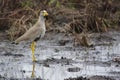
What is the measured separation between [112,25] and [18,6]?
3363mm

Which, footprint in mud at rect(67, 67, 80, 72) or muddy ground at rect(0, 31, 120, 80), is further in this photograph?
footprint in mud at rect(67, 67, 80, 72)

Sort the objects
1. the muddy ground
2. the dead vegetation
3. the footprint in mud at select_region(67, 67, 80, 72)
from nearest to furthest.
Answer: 1. the muddy ground
2. the footprint in mud at select_region(67, 67, 80, 72)
3. the dead vegetation

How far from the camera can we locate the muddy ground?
1020 cm

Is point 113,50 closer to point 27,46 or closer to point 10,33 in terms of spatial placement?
point 27,46

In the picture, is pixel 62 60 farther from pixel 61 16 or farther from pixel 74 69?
pixel 61 16

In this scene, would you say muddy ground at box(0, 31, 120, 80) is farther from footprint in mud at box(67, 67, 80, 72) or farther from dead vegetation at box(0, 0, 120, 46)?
dead vegetation at box(0, 0, 120, 46)

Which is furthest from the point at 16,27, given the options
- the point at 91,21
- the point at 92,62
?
the point at 92,62

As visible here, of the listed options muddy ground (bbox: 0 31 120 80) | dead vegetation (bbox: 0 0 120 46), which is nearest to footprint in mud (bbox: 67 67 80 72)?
muddy ground (bbox: 0 31 120 80)

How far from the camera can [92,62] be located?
11.6m

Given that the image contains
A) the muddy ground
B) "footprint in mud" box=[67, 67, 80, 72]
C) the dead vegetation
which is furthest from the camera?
the dead vegetation

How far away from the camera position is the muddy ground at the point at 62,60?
10.2 metres

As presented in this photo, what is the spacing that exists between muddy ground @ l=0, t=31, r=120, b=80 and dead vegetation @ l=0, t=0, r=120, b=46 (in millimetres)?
421

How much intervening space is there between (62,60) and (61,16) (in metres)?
→ 5.68

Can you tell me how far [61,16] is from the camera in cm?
1752
